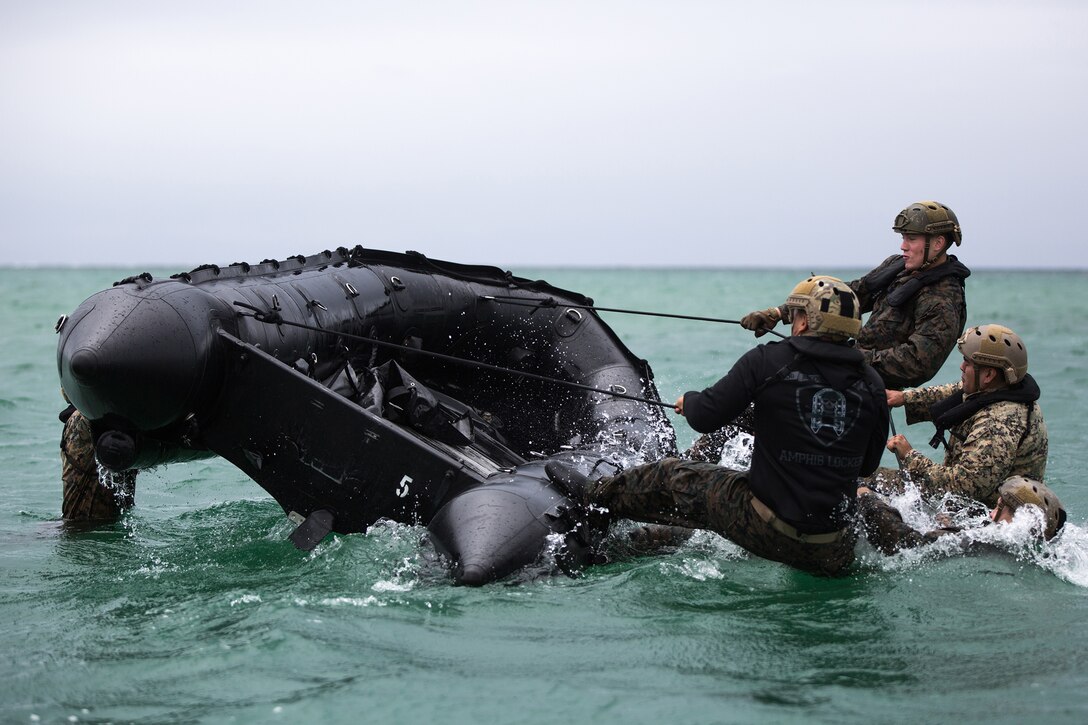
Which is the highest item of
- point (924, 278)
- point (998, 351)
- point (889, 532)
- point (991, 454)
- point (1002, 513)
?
point (924, 278)

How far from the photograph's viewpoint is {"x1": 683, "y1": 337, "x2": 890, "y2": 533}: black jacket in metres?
5.96

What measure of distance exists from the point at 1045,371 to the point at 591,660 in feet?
54.8

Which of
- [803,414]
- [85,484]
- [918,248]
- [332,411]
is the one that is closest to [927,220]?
[918,248]

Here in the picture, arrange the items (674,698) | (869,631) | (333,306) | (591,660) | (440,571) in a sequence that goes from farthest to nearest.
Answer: (333,306)
(440,571)
(869,631)
(591,660)
(674,698)

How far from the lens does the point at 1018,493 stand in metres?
6.74

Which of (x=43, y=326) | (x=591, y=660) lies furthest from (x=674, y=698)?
(x=43, y=326)

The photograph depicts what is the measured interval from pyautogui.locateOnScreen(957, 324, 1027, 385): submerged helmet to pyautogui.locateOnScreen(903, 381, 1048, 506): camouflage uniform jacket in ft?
0.60

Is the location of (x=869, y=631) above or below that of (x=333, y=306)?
below

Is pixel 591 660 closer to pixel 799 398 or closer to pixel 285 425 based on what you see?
pixel 799 398

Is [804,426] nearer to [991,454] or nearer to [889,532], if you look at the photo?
[889,532]

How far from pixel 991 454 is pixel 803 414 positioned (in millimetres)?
1555

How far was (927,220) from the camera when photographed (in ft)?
25.6

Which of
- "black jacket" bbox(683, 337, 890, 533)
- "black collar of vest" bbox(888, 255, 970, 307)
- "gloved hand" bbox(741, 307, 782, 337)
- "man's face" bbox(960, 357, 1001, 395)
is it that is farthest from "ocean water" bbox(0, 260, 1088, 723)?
"black collar of vest" bbox(888, 255, 970, 307)

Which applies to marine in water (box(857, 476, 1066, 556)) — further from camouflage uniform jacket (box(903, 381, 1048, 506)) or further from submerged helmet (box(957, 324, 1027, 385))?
submerged helmet (box(957, 324, 1027, 385))
